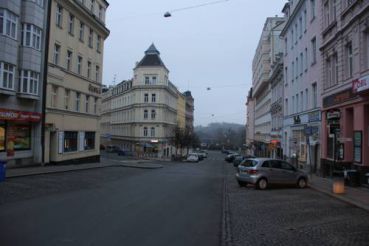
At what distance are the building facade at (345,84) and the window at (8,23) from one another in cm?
1974

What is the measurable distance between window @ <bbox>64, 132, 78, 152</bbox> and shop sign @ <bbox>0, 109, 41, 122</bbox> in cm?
559

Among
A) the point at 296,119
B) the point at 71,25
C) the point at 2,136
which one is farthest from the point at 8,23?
the point at 296,119

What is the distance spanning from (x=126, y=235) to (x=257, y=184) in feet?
43.6

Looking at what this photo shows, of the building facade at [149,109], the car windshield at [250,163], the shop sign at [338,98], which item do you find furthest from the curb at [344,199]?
the building facade at [149,109]

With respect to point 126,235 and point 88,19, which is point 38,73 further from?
point 126,235

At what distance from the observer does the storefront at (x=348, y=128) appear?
20500mm

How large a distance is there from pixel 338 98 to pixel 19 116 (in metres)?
20.0

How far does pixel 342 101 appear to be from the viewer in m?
23.7

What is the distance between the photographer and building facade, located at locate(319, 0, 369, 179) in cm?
2053

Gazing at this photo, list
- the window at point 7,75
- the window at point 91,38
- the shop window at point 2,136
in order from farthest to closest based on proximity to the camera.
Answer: the window at point 91,38 → the shop window at point 2,136 → the window at point 7,75

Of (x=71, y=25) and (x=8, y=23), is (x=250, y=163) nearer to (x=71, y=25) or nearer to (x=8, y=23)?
(x=8, y=23)

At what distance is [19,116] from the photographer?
28594mm

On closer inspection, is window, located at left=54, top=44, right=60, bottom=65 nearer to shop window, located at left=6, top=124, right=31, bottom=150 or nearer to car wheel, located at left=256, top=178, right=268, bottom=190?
shop window, located at left=6, top=124, right=31, bottom=150

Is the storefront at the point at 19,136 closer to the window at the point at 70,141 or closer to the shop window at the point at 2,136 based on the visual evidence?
the shop window at the point at 2,136
